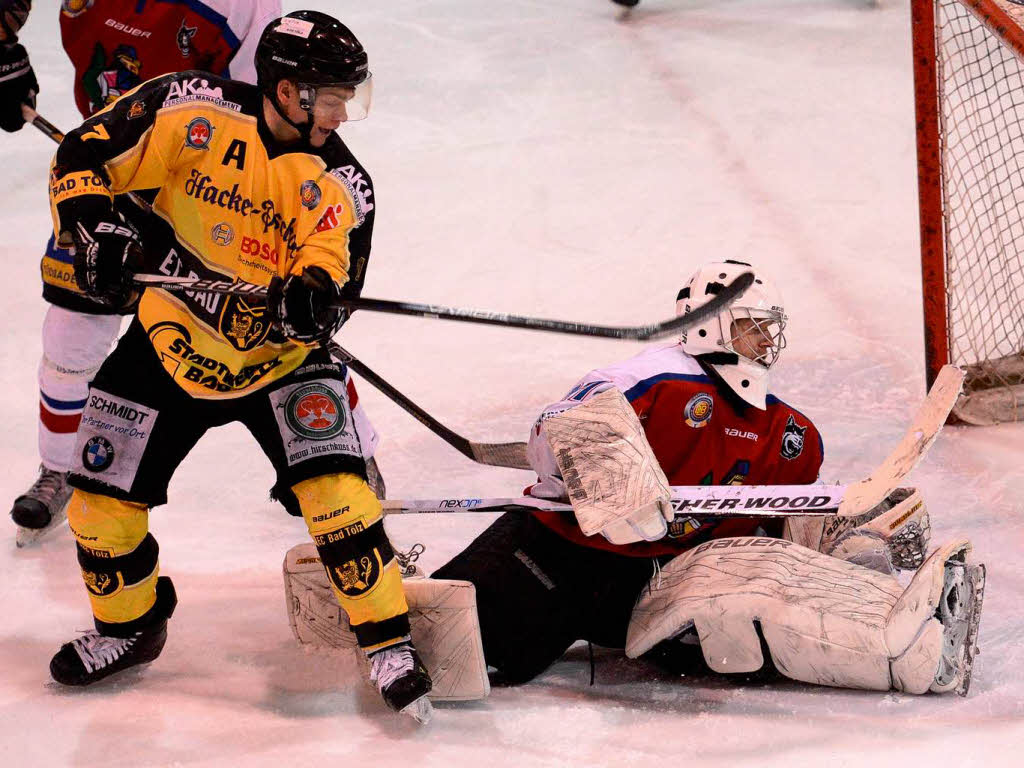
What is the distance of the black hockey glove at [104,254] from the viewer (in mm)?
2416

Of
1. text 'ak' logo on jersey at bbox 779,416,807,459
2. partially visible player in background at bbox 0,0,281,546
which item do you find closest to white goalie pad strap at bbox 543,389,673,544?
text 'ak' logo on jersey at bbox 779,416,807,459

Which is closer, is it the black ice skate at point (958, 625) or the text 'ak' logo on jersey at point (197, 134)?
the text 'ak' logo on jersey at point (197, 134)

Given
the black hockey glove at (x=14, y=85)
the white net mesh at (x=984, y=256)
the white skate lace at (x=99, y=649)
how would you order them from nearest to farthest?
the white skate lace at (x=99, y=649)
the black hockey glove at (x=14, y=85)
the white net mesh at (x=984, y=256)

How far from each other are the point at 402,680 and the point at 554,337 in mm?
2215

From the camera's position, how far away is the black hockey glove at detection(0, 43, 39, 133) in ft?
11.2

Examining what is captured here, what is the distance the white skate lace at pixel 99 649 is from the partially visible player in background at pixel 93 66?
731mm

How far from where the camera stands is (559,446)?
2.71 metres

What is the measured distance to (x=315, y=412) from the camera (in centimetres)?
260

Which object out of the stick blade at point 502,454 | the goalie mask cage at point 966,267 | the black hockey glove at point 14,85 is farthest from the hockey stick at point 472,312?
the goalie mask cage at point 966,267

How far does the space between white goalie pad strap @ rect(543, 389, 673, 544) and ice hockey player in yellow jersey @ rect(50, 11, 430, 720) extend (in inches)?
14.2

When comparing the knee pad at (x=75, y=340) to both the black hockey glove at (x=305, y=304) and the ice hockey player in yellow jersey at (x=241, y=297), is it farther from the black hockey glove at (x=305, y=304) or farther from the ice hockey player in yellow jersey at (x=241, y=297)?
the black hockey glove at (x=305, y=304)

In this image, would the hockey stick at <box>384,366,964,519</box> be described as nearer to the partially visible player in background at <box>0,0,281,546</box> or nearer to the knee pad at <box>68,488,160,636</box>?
the knee pad at <box>68,488,160,636</box>

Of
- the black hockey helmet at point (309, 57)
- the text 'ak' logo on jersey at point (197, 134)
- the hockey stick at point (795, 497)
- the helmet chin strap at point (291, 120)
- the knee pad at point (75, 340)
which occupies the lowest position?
the knee pad at point (75, 340)

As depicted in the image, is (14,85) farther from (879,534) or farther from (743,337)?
(879,534)
